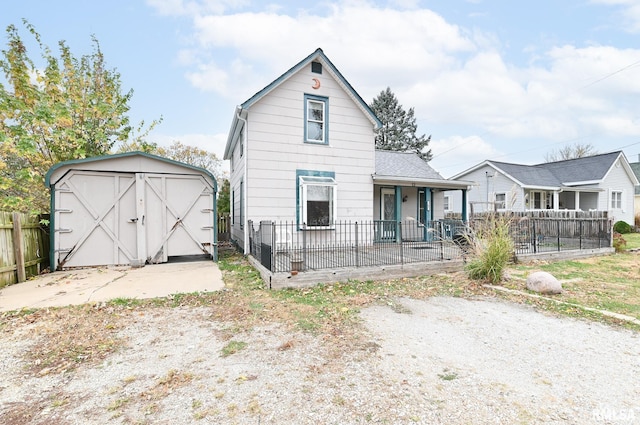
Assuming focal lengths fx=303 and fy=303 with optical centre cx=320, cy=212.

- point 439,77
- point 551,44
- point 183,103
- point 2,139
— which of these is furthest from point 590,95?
point 2,139

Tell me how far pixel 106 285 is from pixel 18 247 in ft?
7.31

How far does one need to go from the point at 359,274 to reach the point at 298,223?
12.1 feet

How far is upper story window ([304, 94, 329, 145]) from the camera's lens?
33.5 ft

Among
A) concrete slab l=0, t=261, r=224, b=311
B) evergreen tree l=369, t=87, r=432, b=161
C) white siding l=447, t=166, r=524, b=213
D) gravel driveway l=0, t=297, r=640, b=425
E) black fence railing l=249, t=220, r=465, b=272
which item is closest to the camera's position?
gravel driveway l=0, t=297, r=640, b=425

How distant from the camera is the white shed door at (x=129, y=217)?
7.65m

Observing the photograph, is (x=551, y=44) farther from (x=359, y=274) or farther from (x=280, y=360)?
(x=280, y=360)

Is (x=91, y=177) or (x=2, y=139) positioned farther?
(x=91, y=177)

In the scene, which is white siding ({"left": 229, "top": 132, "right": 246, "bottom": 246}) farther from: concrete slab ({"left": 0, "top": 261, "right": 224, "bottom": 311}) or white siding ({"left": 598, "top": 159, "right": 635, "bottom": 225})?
white siding ({"left": 598, "top": 159, "right": 635, "bottom": 225})

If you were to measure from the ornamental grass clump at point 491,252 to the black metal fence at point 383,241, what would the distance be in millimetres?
352

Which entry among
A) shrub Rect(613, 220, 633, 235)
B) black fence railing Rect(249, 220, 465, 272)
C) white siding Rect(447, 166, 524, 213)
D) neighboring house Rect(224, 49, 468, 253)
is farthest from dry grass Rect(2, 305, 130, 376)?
shrub Rect(613, 220, 633, 235)

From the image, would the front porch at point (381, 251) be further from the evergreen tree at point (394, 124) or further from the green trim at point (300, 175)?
the evergreen tree at point (394, 124)

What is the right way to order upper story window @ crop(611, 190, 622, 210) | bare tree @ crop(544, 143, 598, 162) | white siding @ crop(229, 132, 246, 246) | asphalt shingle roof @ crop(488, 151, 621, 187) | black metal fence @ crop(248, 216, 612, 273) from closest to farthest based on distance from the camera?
black metal fence @ crop(248, 216, 612, 273) → white siding @ crop(229, 132, 246, 246) → asphalt shingle roof @ crop(488, 151, 621, 187) → upper story window @ crop(611, 190, 622, 210) → bare tree @ crop(544, 143, 598, 162)

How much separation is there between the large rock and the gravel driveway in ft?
5.62

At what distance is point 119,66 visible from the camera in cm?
1257
